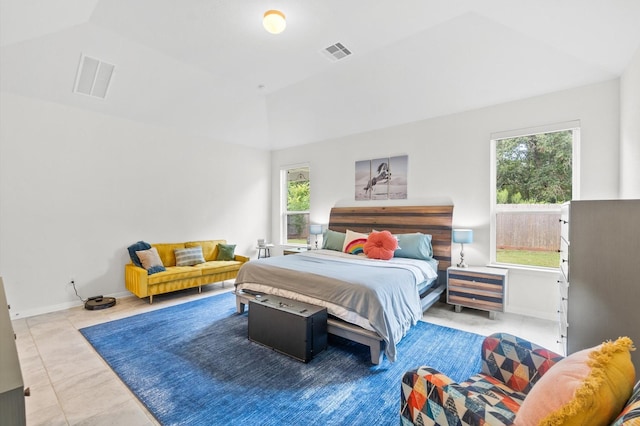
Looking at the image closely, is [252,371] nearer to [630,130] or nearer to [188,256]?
[188,256]

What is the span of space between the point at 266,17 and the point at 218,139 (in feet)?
11.1

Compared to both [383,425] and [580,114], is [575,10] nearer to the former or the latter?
[580,114]

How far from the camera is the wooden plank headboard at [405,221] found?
4398 mm

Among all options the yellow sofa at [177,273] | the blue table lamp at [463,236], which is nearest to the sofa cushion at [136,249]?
the yellow sofa at [177,273]

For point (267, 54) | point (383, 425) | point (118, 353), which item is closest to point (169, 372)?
point (118, 353)

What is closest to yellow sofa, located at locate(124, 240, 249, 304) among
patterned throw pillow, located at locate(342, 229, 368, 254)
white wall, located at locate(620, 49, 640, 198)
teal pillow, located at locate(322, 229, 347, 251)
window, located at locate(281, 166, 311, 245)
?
window, located at locate(281, 166, 311, 245)

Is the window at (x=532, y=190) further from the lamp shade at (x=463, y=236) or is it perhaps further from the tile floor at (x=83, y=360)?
the tile floor at (x=83, y=360)

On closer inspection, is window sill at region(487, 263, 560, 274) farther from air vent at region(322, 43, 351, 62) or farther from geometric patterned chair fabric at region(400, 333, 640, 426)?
air vent at region(322, 43, 351, 62)

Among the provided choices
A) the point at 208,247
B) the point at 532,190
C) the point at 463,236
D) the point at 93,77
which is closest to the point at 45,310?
the point at 208,247

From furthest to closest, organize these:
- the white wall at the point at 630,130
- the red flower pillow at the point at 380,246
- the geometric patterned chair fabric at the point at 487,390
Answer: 1. the red flower pillow at the point at 380,246
2. the white wall at the point at 630,130
3. the geometric patterned chair fabric at the point at 487,390

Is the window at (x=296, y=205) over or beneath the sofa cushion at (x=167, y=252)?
over

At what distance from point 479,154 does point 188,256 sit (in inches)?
191

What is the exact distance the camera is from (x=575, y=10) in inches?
95.2

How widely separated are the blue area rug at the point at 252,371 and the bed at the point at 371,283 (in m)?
0.26
